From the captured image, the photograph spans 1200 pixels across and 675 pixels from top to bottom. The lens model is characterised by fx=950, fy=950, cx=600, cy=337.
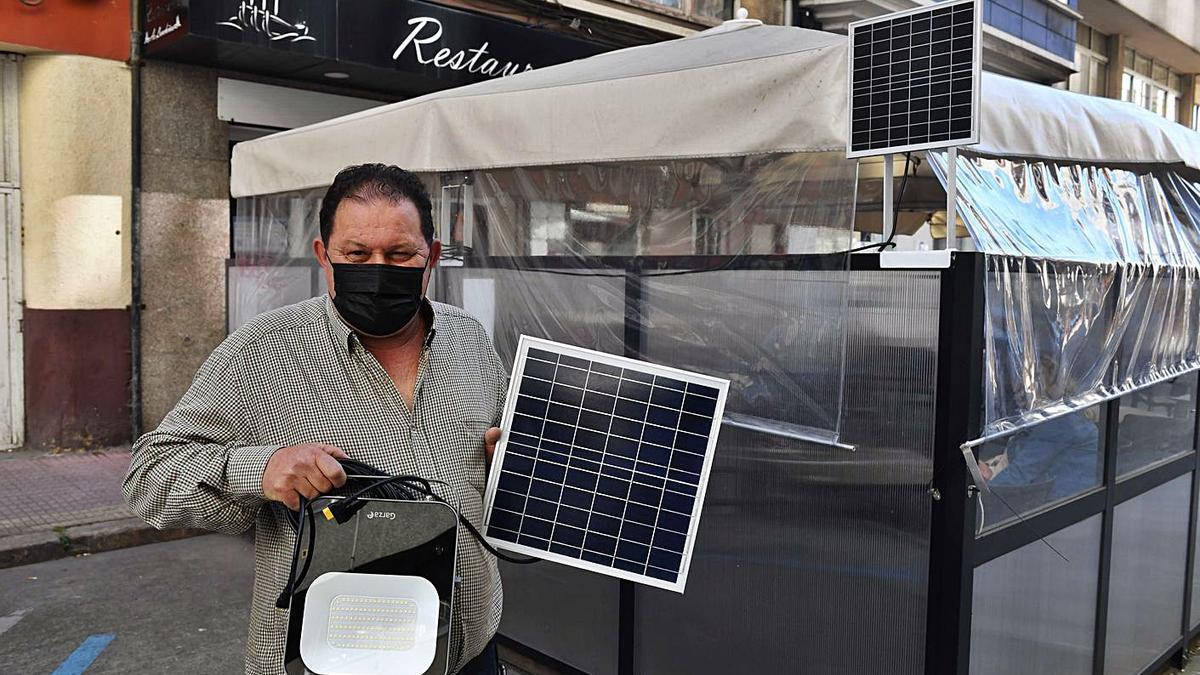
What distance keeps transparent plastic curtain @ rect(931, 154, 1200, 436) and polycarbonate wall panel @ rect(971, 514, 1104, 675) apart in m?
0.55

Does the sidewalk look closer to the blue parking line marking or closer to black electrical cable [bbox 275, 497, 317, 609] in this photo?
the blue parking line marking

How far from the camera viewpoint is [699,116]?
3631 mm

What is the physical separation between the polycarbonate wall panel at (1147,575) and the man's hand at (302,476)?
369cm

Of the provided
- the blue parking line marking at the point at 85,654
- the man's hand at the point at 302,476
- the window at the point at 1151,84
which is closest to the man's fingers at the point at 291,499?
the man's hand at the point at 302,476

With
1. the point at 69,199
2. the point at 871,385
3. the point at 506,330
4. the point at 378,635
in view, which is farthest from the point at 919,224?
the point at 69,199

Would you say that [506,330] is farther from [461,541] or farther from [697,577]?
[461,541]

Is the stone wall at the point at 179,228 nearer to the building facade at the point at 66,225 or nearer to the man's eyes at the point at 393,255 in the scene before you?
the building facade at the point at 66,225

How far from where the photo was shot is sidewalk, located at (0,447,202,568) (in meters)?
6.14

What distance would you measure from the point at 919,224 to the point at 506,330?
3485mm

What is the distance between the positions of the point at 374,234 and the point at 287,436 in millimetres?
464

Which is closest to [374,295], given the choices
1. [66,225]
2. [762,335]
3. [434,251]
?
[434,251]

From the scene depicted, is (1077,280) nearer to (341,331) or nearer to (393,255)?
(393,255)

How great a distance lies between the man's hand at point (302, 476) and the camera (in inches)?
69.2

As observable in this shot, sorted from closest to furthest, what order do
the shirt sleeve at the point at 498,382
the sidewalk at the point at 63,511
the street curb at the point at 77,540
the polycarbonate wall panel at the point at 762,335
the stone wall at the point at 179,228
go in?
the shirt sleeve at the point at 498,382
the polycarbonate wall panel at the point at 762,335
the street curb at the point at 77,540
the sidewalk at the point at 63,511
the stone wall at the point at 179,228
